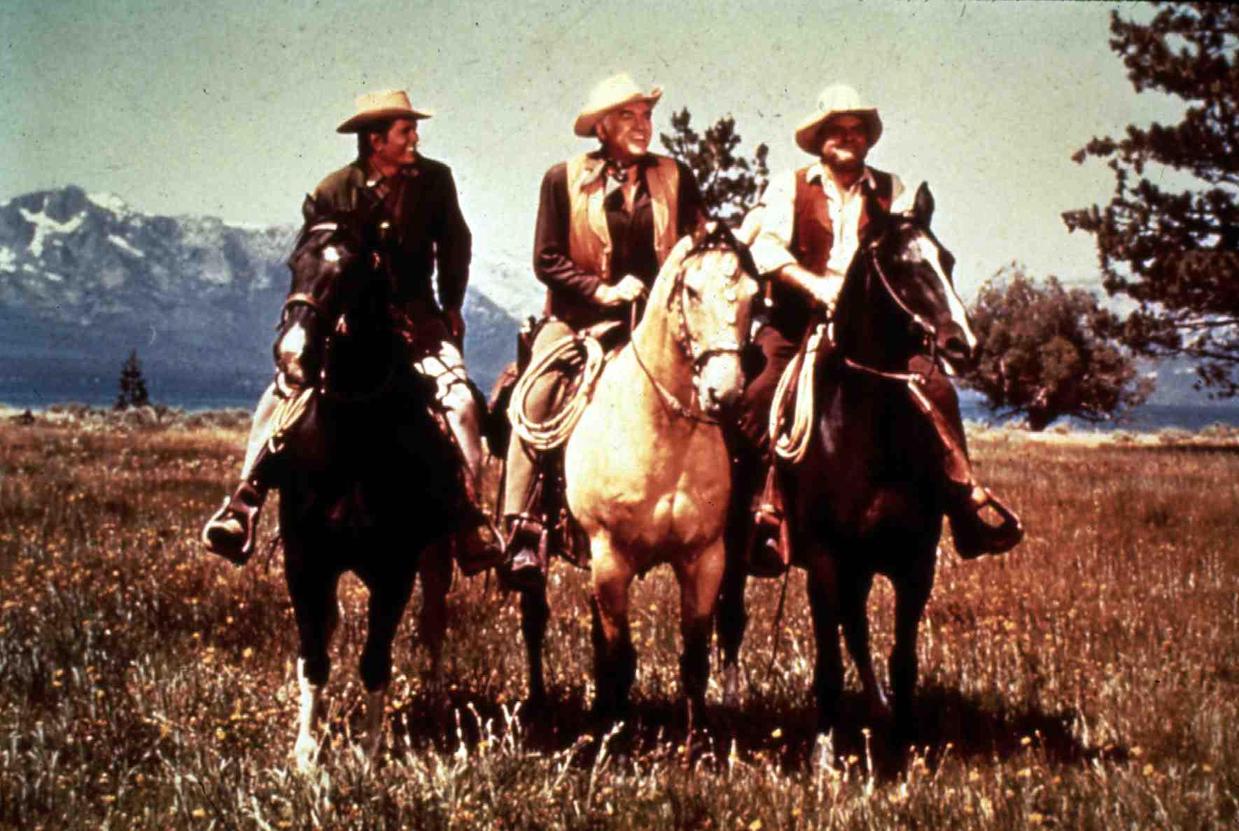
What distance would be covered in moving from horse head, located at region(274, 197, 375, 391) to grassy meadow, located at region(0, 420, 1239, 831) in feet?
5.84

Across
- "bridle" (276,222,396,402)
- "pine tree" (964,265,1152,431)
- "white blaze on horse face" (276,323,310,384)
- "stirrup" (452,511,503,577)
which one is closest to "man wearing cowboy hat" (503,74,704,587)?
"stirrup" (452,511,503,577)

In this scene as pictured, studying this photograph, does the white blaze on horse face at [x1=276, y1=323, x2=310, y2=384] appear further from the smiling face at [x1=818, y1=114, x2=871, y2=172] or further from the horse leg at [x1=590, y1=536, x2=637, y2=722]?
the smiling face at [x1=818, y1=114, x2=871, y2=172]

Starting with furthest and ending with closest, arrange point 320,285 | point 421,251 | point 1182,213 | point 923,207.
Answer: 1. point 1182,213
2. point 421,251
3. point 923,207
4. point 320,285

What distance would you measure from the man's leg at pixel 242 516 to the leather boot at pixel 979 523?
367 centimetres

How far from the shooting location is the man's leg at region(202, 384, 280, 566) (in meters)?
6.22

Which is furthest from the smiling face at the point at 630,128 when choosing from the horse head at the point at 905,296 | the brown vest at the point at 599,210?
the horse head at the point at 905,296

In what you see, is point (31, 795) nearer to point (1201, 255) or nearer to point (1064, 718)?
point (1064, 718)

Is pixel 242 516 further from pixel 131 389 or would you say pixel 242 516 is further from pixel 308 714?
pixel 131 389

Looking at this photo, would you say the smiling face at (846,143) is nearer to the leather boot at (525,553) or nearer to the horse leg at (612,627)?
the horse leg at (612,627)

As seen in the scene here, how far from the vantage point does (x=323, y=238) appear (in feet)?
18.5

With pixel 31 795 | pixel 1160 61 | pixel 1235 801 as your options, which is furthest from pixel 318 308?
pixel 1160 61

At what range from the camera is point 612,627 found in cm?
634

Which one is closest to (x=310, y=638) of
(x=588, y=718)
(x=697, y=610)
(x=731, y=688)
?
(x=588, y=718)

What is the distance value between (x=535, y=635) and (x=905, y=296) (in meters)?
3.37
